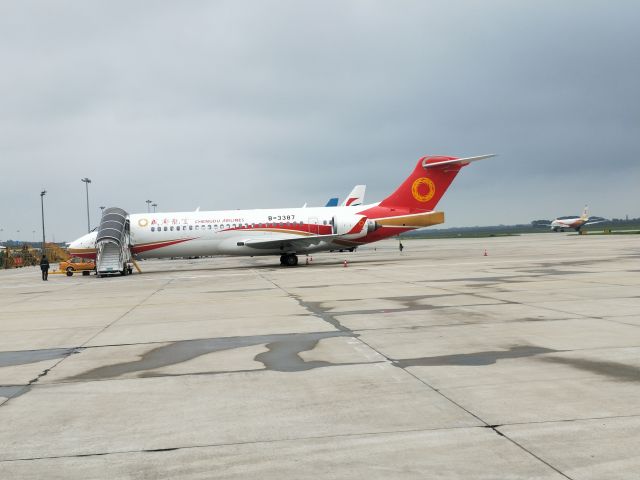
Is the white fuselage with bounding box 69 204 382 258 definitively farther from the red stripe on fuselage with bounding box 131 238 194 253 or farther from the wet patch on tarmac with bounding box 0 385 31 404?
the wet patch on tarmac with bounding box 0 385 31 404

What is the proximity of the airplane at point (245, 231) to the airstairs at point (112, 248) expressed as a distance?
9 centimetres

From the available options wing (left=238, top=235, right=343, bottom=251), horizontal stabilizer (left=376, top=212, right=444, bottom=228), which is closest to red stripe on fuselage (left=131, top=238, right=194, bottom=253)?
wing (left=238, top=235, right=343, bottom=251)

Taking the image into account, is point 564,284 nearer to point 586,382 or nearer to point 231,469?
point 586,382

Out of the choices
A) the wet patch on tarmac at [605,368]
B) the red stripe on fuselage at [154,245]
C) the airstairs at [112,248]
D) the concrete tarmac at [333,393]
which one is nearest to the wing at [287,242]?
the red stripe on fuselage at [154,245]

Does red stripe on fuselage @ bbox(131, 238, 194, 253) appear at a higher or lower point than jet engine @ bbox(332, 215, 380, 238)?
lower

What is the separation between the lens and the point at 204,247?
37969 millimetres

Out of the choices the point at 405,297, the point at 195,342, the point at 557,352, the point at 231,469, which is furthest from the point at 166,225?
the point at 231,469

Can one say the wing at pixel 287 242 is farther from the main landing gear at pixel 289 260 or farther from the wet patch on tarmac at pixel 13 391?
the wet patch on tarmac at pixel 13 391

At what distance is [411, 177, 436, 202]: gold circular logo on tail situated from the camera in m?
40.8

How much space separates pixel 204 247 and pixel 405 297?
23399mm

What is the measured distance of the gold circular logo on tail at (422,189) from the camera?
4078cm

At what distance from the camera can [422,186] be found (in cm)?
4078

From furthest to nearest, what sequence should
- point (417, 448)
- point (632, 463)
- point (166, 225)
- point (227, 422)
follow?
point (166, 225), point (227, 422), point (417, 448), point (632, 463)

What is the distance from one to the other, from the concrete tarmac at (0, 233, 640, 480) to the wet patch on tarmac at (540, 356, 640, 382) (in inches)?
1.0
